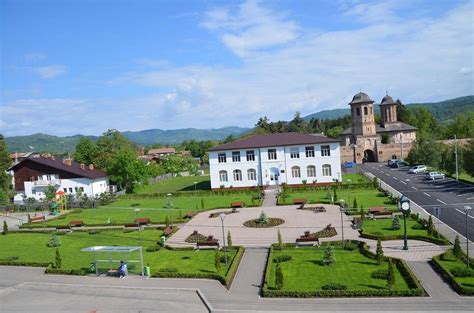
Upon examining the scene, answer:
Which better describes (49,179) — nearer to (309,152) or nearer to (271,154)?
(271,154)

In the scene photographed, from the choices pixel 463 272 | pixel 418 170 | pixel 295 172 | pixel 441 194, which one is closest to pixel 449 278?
pixel 463 272

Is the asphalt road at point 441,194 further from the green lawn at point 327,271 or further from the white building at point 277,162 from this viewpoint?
the white building at point 277,162

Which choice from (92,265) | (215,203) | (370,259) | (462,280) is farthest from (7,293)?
(215,203)

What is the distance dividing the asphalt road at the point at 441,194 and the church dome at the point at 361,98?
2546cm

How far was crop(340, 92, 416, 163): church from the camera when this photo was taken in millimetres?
85188

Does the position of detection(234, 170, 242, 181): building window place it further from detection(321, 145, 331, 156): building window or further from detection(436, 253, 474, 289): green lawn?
detection(436, 253, 474, 289): green lawn

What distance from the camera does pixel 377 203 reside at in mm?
41594

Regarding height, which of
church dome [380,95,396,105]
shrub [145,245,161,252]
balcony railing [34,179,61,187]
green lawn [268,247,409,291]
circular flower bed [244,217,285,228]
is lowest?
green lawn [268,247,409,291]

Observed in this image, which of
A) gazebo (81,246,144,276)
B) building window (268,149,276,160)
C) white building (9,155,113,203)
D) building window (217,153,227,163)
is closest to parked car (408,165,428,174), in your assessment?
building window (268,149,276,160)

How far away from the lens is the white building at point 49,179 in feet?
195

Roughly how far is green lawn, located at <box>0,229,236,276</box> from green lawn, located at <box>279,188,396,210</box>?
57.7ft

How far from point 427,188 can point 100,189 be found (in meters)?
41.2

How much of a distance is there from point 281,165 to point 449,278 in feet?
120

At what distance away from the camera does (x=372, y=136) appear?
8825cm
